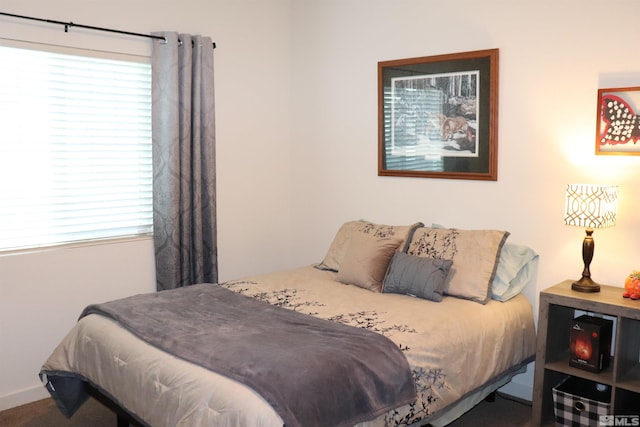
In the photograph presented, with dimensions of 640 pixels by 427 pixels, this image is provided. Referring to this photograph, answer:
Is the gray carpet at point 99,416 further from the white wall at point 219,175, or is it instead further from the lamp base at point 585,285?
the lamp base at point 585,285

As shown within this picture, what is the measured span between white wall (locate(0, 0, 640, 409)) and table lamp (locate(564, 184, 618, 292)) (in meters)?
0.20

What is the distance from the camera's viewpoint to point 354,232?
3918 mm

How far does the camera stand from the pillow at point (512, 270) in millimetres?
3377

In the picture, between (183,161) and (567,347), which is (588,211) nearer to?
(567,347)

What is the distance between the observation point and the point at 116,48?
3.79m

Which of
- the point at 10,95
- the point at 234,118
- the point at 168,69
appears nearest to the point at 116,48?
the point at 168,69

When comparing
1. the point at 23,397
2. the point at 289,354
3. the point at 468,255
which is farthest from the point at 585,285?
the point at 23,397

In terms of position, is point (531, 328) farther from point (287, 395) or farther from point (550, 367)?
point (287, 395)

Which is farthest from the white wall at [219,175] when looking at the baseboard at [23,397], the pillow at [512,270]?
the pillow at [512,270]

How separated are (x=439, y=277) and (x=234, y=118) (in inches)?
81.0

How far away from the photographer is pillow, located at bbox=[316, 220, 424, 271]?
3770mm

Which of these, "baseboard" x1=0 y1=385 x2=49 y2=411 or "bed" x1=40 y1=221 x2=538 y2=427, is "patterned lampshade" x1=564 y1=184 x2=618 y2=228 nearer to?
"bed" x1=40 y1=221 x2=538 y2=427

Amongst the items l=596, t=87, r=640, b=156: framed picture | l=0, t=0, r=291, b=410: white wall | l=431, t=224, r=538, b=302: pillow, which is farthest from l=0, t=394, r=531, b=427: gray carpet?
l=596, t=87, r=640, b=156: framed picture

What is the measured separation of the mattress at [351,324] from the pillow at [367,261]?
0.22ft
